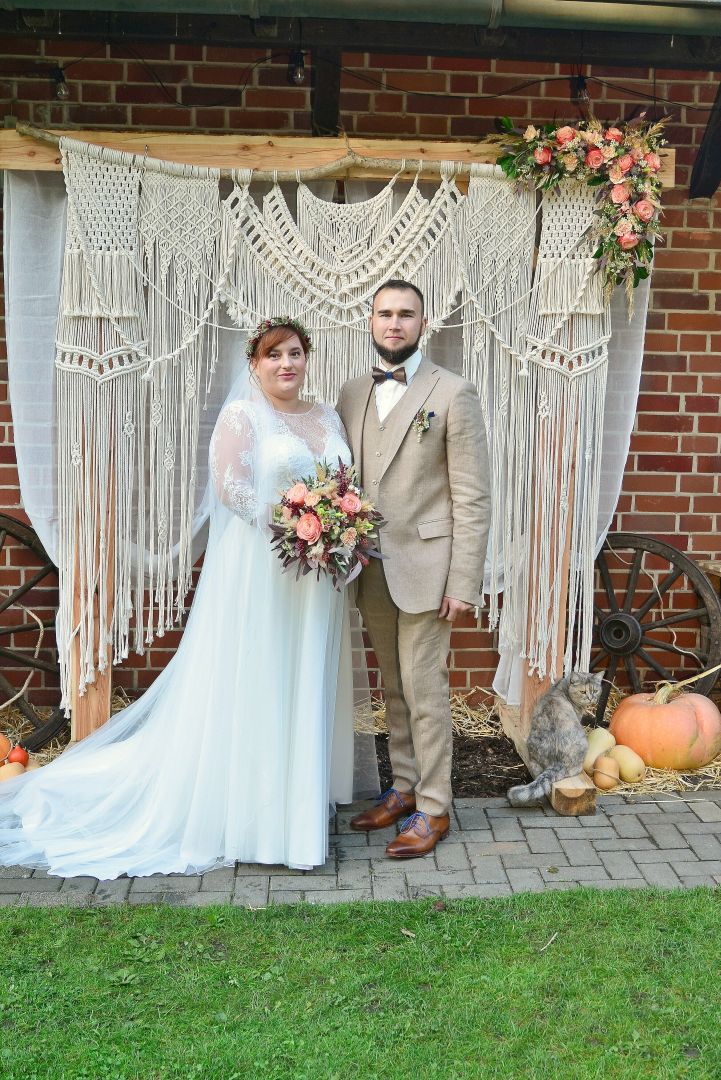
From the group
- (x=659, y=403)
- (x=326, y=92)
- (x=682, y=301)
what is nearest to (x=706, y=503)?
(x=659, y=403)

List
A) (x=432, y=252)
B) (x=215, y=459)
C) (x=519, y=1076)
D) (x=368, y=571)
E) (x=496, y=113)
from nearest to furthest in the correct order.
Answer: (x=519, y=1076) → (x=215, y=459) → (x=368, y=571) → (x=432, y=252) → (x=496, y=113)

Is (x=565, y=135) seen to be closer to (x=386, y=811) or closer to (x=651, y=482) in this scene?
(x=651, y=482)

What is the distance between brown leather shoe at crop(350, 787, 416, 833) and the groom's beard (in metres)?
1.54

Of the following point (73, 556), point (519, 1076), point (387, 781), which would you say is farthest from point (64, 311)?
point (519, 1076)

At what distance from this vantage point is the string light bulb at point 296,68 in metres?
4.20

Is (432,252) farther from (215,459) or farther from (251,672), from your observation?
(251,672)

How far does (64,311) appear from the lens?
3.73 m

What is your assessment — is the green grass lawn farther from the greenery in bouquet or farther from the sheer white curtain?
the greenery in bouquet

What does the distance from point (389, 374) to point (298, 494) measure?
22.9 inches

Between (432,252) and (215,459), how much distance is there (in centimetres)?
121

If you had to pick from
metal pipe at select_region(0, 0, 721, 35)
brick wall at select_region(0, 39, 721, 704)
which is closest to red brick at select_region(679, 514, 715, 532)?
brick wall at select_region(0, 39, 721, 704)

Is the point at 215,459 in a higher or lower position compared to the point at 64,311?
lower

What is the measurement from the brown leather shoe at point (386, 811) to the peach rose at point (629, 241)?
2.12m

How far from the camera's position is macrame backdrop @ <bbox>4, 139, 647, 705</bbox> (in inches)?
148
